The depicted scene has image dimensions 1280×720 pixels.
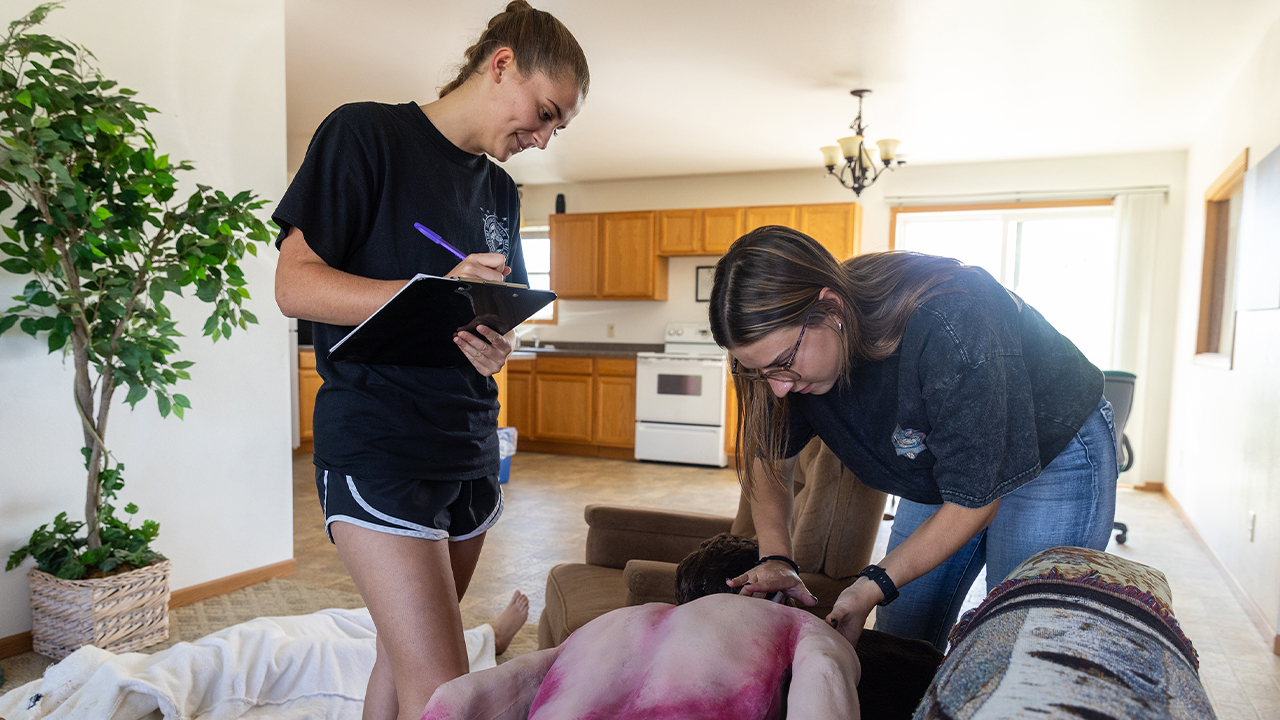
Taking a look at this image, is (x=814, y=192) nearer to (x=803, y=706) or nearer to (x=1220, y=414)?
(x=1220, y=414)

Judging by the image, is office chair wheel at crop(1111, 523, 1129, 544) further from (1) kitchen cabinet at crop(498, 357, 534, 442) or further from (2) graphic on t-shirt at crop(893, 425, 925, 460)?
(1) kitchen cabinet at crop(498, 357, 534, 442)

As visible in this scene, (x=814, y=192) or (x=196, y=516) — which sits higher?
(x=814, y=192)

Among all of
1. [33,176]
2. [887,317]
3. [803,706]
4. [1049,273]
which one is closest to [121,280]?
[33,176]

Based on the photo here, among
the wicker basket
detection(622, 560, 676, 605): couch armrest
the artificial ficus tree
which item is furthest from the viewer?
the wicker basket

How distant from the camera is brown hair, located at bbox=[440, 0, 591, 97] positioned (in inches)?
45.6

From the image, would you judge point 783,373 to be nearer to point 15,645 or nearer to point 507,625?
point 507,625

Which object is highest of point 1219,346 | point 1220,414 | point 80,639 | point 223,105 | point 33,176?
point 223,105

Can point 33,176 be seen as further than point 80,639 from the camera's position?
No

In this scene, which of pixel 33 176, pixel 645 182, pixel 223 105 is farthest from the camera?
pixel 645 182

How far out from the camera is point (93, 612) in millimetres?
2328

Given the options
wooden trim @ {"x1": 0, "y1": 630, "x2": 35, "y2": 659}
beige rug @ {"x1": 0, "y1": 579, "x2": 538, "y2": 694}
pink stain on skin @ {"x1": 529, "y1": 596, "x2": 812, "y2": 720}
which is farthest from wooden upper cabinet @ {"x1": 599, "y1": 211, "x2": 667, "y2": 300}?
pink stain on skin @ {"x1": 529, "y1": 596, "x2": 812, "y2": 720}

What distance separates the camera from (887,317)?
114 centimetres

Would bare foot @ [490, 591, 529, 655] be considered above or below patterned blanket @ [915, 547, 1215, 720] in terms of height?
below

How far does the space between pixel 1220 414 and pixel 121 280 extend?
4.76 metres
